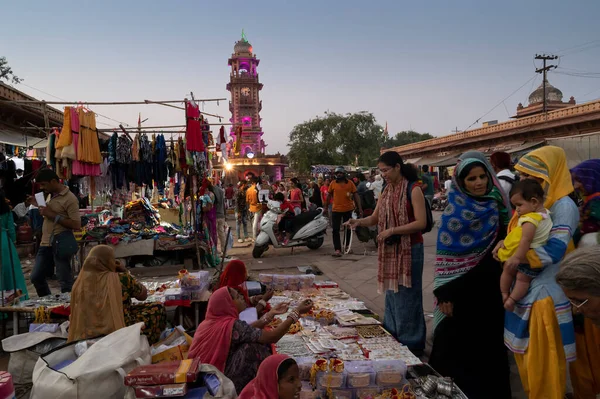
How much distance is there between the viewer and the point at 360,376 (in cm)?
252

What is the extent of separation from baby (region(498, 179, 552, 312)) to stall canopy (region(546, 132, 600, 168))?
10227 millimetres

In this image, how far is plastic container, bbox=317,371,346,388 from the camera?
2.51 metres

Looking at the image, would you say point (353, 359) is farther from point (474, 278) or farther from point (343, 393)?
point (474, 278)

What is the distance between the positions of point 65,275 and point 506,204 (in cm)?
510

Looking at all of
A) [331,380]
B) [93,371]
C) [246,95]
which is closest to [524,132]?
[331,380]

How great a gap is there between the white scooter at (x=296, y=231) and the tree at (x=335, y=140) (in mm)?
28256

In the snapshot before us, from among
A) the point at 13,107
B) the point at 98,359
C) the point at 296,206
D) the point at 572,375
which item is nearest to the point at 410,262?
the point at 572,375

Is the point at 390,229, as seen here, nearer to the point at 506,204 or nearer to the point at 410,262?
the point at 410,262

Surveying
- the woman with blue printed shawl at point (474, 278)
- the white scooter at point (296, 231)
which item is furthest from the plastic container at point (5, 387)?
the white scooter at point (296, 231)

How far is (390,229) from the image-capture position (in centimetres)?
309

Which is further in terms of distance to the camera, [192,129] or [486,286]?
[192,129]

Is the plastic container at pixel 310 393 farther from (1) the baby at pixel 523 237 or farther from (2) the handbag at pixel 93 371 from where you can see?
(1) the baby at pixel 523 237

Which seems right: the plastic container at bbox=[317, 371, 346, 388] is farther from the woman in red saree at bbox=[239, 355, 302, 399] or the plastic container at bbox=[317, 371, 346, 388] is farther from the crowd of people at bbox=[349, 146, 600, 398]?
the crowd of people at bbox=[349, 146, 600, 398]

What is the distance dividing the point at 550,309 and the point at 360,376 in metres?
1.21
